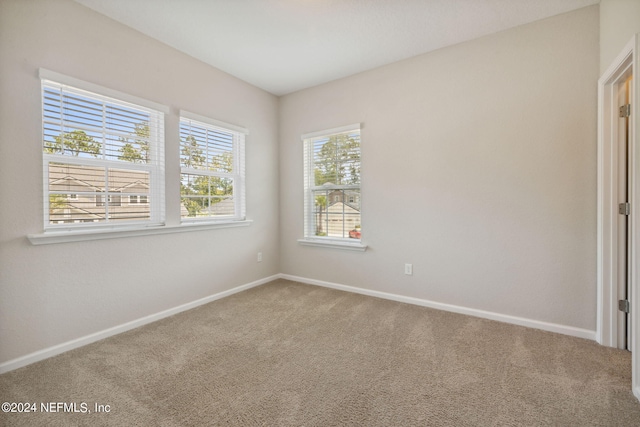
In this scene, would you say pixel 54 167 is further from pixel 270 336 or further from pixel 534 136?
pixel 534 136

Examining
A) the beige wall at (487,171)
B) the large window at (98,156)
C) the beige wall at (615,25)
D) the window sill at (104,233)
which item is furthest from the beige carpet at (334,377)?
the beige wall at (615,25)

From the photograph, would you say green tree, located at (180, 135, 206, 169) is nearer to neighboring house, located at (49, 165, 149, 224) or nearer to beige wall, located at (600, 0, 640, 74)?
neighboring house, located at (49, 165, 149, 224)

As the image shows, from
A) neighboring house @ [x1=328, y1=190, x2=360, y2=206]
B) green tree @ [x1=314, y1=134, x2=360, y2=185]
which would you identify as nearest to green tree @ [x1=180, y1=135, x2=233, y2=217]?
green tree @ [x1=314, y1=134, x2=360, y2=185]

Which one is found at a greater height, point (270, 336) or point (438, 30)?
point (438, 30)

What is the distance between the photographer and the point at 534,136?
2428 mm

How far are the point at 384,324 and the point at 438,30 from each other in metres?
2.78

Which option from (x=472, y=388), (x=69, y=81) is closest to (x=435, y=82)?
(x=472, y=388)

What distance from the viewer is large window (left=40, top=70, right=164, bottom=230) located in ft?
6.84

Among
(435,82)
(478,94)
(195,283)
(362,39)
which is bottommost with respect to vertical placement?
(195,283)

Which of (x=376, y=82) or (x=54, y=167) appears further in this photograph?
(x=376, y=82)

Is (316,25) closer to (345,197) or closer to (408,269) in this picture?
(345,197)

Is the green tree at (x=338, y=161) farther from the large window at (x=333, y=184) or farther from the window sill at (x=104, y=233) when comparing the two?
the window sill at (x=104, y=233)

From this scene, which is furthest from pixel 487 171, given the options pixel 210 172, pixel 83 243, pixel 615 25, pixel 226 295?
pixel 83 243

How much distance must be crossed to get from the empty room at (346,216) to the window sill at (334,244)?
0.10 feet
